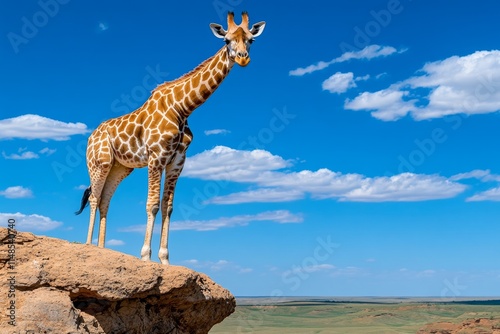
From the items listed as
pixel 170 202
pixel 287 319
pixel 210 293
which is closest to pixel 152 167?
pixel 170 202

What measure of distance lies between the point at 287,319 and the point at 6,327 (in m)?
133

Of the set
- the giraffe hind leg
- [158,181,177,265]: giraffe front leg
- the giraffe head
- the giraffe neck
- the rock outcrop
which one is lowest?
the rock outcrop

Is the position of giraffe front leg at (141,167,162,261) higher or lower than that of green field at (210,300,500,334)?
lower

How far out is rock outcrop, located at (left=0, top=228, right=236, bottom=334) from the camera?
9.24m

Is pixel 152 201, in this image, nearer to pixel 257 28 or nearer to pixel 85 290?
pixel 85 290

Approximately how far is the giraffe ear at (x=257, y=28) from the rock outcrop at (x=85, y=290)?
479 centimetres

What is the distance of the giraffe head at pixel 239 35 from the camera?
12258 millimetres

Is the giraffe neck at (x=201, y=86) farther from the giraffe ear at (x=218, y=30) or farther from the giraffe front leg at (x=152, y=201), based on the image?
the giraffe front leg at (x=152, y=201)

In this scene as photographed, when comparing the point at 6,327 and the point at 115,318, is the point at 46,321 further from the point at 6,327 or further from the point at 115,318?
the point at 115,318

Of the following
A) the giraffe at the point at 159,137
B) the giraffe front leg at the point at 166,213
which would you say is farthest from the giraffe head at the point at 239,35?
the giraffe front leg at the point at 166,213

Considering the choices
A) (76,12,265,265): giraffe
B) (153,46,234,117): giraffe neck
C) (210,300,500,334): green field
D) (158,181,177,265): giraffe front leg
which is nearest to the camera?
(158,181,177,265): giraffe front leg

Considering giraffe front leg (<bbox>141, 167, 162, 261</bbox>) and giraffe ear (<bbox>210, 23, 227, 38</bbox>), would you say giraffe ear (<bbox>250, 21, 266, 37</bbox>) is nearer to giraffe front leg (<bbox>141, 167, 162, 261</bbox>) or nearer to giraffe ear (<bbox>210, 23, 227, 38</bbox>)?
giraffe ear (<bbox>210, 23, 227, 38</bbox>)

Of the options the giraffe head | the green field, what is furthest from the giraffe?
the green field

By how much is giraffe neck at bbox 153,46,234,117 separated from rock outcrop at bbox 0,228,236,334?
354 cm
